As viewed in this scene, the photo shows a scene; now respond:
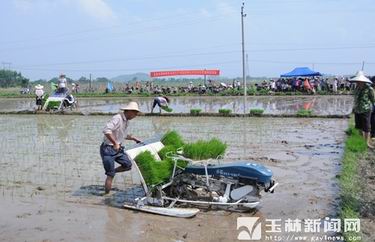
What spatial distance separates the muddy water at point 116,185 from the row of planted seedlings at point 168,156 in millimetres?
531

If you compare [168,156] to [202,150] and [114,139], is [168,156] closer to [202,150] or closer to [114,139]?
[202,150]

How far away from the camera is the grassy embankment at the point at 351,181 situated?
5341 millimetres

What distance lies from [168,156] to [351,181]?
2.81m

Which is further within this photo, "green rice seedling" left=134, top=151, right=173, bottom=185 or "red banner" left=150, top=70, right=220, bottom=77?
"red banner" left=150, top=70, right=220, bottom=77

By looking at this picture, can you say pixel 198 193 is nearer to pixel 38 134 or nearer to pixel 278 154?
pixel 278 154

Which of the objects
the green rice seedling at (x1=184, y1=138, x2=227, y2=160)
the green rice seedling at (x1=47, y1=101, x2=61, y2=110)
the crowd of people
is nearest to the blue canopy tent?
the crowd of people

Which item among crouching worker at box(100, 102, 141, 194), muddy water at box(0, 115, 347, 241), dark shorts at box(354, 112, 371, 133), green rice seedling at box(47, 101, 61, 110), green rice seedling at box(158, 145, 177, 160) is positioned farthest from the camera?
green rice seedling at box(47, 101, 61, 110)

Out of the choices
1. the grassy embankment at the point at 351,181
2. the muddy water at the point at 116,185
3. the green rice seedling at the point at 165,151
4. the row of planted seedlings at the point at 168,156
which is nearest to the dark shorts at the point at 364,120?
the grassy embankment at the point at 351,181

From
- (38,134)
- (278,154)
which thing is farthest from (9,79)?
(278,154)

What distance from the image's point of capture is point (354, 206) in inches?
224

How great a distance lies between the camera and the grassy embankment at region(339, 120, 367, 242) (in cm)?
534

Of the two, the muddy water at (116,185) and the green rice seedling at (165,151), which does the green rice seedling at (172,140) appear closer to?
the green rice seedling at (165,151)

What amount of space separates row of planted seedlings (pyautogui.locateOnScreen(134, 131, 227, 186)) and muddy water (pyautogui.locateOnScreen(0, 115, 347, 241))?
1.74 feet

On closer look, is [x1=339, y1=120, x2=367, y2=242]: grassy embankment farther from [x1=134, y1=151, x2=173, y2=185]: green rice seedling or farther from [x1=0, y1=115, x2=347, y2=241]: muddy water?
[x1=134, y1=151, x2=173, y2=185]: green rice seedling
